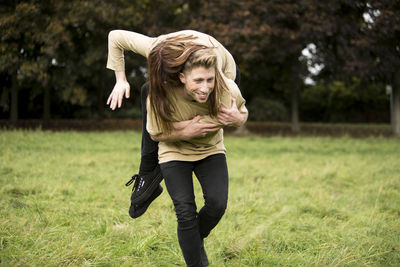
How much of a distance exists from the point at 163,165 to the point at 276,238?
1724 millimetres

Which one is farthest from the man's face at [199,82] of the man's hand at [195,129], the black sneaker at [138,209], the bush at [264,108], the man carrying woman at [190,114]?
the bush at [264,108]

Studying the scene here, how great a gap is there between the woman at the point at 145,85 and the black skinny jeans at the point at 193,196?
0.35 m

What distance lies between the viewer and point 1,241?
11.0ft

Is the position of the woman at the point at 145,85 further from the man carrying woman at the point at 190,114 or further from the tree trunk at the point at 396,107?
the tree trunk at the point at 396,107

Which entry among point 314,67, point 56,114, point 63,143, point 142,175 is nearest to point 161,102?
point 142,175

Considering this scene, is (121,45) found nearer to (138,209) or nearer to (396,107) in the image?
(138,209)

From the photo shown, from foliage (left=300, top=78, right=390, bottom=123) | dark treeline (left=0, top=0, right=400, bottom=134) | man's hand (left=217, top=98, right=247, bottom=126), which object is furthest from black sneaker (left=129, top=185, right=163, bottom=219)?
foliage (left=300, top=78, right=390, bottom=123)

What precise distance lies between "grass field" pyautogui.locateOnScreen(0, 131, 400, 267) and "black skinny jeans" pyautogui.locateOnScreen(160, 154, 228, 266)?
0.55 m

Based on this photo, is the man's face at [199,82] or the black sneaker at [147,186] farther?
the black sneaker at [147,186]

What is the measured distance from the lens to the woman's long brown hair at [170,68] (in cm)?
268

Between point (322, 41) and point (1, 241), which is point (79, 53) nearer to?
point (322, 41)

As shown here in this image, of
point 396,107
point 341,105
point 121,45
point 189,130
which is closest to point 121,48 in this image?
point 121,45

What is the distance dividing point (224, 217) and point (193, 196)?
1891mm

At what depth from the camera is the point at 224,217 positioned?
188 inches
